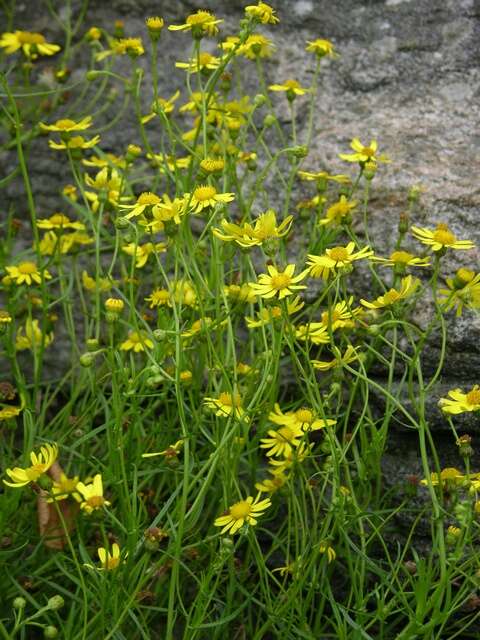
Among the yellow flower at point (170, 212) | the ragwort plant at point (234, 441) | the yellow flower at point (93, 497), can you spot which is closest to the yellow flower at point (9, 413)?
the ragwort plant at point (234, 441)

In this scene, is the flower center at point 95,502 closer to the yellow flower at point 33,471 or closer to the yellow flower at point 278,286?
the yellow flower at point 33,471

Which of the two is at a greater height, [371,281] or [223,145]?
[223,145]

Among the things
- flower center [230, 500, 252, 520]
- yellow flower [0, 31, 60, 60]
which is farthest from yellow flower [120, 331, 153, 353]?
yellow flower [0, 31, 60, 60]

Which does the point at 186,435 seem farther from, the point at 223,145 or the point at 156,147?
the point at 156,147

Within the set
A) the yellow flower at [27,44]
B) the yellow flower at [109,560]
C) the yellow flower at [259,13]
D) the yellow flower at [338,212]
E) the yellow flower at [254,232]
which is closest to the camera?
the yellow flower at [109,560]

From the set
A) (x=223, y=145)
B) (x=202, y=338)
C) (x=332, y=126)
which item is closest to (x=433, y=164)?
(x=332, y=126)

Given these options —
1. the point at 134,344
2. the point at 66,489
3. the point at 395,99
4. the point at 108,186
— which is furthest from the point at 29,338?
the point at 395,99

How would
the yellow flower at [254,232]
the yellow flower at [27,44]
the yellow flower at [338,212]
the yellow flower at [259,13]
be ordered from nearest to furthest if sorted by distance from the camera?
the yellow flower at [254,232] → the yellow flower at [259,13] → the yellow flower at [338,212] → the yellow flower at [27,44]

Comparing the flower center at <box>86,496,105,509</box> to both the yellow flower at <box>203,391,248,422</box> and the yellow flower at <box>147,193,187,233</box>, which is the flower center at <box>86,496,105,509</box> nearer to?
the yellow flower at <box>203,391,248,422</box>
